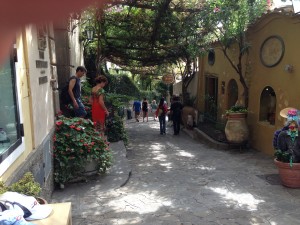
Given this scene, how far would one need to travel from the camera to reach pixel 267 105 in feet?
28.4

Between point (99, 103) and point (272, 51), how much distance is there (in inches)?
184

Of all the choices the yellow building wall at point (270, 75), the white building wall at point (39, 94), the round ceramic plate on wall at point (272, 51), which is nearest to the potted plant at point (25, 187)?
the white building wall at point (39, 94)

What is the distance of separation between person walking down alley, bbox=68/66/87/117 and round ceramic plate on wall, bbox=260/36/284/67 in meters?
4.80

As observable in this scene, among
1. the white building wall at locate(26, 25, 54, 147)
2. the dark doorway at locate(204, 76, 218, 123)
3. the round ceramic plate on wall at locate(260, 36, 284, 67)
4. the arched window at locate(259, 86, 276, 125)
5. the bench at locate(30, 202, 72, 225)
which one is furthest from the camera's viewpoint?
the dark doorway at locate(204, 76, 218, 123)

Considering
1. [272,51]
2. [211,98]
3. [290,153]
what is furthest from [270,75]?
[211,98]

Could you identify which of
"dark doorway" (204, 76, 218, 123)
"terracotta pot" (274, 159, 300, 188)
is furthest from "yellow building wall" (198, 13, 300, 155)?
"dark doorway" (204, 76, 218, 123)

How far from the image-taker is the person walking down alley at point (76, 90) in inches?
240

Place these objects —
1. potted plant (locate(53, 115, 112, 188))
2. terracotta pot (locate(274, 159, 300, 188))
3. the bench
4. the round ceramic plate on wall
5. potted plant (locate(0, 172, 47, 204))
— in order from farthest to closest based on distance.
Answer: the round ceramic plate on wall
terracotta pot (locate(274, 159, 300, 188))
potted plant (locate(53, 115, 112, 188))
potted plant (locate(0, 172, 47, 204))
the bench

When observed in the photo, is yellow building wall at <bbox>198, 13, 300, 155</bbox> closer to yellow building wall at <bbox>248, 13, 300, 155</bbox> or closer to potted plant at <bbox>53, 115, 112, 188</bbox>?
yellow building wall at <bbox>248, 13, 300, 155</bbox>

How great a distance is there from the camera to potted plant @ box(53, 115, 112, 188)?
5098 mm

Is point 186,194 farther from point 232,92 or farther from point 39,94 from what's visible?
point 232,92

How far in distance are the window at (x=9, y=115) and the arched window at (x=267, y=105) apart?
22.6 feet

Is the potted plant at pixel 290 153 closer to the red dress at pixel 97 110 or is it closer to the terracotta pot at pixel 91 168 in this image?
the terracotta pot at pixel 91 168

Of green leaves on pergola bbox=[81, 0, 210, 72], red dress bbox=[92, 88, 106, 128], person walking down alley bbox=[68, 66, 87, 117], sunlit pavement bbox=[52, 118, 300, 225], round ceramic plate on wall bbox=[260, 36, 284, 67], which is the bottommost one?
sunlit pavement bbox=[52, 118, 300, 225]
